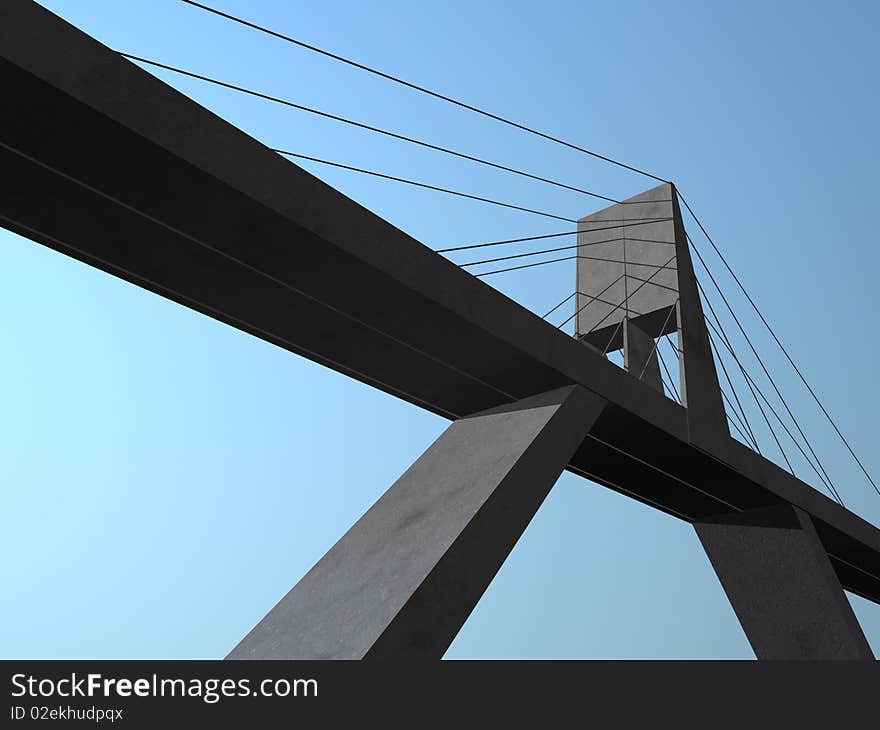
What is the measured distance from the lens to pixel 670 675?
371 centimetres

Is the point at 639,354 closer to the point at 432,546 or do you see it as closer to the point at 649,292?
the point at 649,292

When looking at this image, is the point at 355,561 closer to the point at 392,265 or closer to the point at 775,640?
the point at 392,265

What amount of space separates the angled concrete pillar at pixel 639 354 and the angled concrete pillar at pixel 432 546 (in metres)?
2.40

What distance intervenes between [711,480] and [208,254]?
203 inches

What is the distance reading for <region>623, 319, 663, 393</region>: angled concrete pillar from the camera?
338 inches

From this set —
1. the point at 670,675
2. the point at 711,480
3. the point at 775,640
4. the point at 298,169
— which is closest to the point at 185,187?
the point at 298,169

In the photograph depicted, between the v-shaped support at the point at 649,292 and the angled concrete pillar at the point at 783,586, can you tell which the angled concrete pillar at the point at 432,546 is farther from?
the angled concrete pillar at the point at 783,586

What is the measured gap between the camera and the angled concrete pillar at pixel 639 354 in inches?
338

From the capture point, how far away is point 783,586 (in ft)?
28.6

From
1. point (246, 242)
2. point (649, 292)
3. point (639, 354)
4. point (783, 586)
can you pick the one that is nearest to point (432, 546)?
point (246, 242)

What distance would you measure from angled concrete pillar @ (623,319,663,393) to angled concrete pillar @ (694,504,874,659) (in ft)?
5.42

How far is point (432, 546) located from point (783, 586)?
204 inches

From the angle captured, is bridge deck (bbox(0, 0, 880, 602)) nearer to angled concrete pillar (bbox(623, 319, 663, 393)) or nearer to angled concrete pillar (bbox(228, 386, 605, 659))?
angled concrete pillar (bbox(228, 386, 605, 659))

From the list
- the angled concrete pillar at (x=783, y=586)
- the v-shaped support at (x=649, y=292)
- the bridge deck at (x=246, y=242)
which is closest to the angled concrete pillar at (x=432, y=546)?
the bridge deck at (x=246, y=242)
